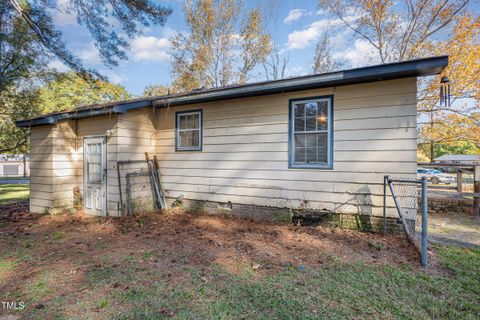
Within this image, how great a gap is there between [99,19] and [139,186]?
482 centimetres

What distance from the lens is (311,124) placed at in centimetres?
528

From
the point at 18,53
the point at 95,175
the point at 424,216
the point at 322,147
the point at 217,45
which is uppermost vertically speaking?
the point at 217,45

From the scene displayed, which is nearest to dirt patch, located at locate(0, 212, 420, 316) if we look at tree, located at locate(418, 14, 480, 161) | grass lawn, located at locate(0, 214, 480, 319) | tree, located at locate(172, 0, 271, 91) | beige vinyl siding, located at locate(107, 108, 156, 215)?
grass lawn, located at locate(0, 214, 480, 319)

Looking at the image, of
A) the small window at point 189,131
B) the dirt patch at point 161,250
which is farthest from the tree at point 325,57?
the dirt patch at point 161,250

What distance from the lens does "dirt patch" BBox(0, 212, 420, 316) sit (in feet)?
10.4

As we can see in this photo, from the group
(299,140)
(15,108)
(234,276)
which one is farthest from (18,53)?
(234,276)

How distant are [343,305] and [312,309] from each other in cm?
35

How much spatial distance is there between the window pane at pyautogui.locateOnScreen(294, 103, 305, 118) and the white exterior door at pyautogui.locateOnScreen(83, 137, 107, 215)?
16.4 ft

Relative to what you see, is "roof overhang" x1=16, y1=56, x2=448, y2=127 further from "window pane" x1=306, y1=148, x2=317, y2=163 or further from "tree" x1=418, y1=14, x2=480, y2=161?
"tree" x1=418, y1=14, x2=480, y2=161

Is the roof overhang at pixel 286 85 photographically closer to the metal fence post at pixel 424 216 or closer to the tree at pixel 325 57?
the metal fence post at pixel 424 216

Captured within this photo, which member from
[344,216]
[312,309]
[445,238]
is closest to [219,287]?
[312,309]

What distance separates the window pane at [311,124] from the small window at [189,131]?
2.85m

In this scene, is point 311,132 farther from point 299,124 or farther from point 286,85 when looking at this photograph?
point 286,85

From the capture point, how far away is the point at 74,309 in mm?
2463
